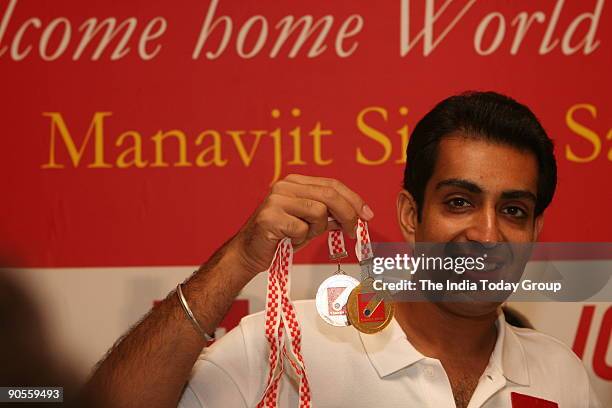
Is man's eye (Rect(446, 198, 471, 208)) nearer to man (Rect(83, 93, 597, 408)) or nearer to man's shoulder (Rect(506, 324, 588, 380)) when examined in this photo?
man (Rect(83, 93, 597, 408))

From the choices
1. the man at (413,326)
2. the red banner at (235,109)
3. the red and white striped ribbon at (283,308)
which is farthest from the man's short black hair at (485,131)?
the red and white striped ribbon at (283,308)

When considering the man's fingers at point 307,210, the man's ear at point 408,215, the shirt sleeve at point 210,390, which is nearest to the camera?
the man's fingers at point 307,210

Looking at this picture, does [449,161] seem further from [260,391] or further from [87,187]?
[87,187]

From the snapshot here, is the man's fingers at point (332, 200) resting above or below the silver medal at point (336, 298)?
above

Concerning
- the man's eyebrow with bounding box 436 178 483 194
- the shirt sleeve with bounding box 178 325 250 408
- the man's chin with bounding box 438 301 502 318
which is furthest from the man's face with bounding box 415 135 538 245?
the shirt sleeve with bounding box 178 325 250 408

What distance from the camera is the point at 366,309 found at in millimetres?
1332

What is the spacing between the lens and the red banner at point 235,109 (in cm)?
184

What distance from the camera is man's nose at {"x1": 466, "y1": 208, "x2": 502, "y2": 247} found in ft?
4.85

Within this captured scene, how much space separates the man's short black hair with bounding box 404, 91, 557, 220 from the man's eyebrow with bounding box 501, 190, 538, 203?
47 millimetres

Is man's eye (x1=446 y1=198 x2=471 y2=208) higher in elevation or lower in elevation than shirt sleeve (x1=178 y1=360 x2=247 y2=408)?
higher

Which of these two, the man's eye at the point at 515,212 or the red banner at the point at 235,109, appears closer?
the man's eye at the point at 515,212

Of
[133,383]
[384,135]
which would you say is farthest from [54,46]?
[133,383]

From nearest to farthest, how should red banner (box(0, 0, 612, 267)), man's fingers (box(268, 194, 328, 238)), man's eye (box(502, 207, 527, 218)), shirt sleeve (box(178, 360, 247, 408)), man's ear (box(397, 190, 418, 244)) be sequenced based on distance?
man's fingers (box(268, 194, 328, 238)) < shirt sleeve (box(178, 360, 247, 408)) < man's eye (box(502, 207, 527, 218)) < man's ear (box(397, 190, 418, 244)) < red banner (box(0, 0, 612, 267))

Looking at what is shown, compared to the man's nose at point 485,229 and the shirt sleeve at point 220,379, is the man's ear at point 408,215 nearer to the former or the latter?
the man's nose at point 485,229
